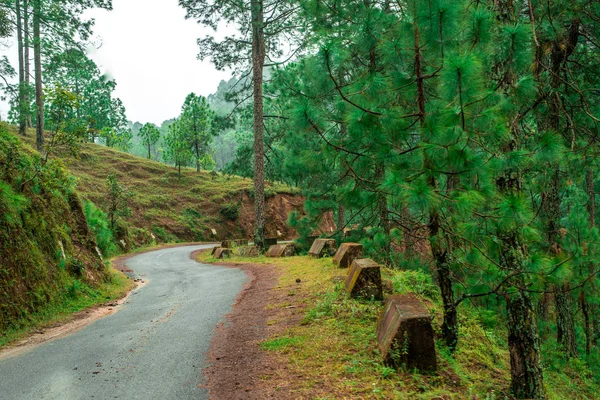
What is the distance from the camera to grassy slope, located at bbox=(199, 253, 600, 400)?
13.2 feet

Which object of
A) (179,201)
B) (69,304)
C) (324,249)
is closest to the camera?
(69,304)

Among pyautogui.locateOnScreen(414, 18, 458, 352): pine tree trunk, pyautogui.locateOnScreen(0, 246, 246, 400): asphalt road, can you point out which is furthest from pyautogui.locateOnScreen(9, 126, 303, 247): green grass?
pyautogui.locateOnScreen(414, 18, 458, 352): pine tree trunk

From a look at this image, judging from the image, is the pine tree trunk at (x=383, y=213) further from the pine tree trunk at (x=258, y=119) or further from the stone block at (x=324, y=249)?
the pine tree trunk at (x=258, y=119)

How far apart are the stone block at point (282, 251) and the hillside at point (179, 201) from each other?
1458 centimetres

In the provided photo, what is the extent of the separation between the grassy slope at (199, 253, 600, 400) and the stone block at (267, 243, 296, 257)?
6538 millimetres

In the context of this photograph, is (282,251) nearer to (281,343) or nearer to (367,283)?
(367,283)

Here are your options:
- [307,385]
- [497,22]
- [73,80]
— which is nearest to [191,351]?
[307,385]

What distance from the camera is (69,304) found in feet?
27.4

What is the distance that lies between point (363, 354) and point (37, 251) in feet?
24.0

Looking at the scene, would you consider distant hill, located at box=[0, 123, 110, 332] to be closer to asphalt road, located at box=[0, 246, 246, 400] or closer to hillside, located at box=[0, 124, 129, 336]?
hillside, located at box=[0, 124, 129, 336]

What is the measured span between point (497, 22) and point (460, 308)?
5.31m

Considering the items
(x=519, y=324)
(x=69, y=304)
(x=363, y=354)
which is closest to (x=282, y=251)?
(x=69, y=304)

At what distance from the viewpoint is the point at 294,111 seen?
4.73 m

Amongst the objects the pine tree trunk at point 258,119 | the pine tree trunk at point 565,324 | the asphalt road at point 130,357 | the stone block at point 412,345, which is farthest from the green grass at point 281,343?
the pine tree trunk at point 258,119
